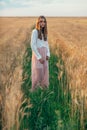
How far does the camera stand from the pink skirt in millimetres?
3083

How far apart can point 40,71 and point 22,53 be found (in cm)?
22

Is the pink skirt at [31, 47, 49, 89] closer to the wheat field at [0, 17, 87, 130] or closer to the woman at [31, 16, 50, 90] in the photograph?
the woman at [31, 16, 50, 90]

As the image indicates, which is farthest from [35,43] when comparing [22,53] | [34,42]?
[22,53]

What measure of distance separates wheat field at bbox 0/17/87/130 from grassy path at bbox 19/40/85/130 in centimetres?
5

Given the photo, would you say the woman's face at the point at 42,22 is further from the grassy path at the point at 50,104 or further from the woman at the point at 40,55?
the grassy path at the point at 50,104

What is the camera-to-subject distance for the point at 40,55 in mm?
3076

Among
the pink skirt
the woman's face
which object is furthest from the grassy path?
the woman's face

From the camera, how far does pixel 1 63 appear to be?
307 cm

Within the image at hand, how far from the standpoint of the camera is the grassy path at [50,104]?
3068mm

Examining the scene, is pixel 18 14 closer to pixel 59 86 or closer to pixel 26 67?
pixel 26 67

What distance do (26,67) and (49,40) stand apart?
298 mm

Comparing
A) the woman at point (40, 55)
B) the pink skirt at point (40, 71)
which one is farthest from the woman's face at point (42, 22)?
the pink skirt at point (40, 71)

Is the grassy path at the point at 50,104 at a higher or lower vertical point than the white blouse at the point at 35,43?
lower

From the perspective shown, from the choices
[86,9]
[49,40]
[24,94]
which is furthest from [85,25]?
[24,94]
